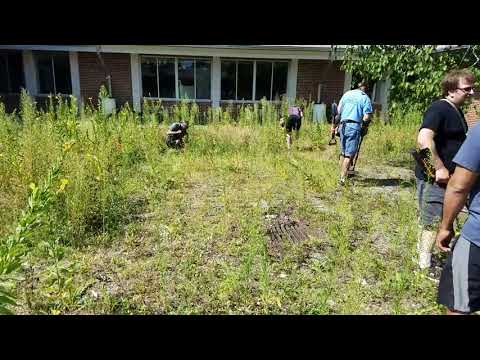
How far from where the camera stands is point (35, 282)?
3086mm

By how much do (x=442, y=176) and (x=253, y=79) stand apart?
43.3ft

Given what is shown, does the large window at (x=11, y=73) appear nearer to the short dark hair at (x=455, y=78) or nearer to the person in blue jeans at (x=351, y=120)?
the person in blue jeans at (x=351, y=120)

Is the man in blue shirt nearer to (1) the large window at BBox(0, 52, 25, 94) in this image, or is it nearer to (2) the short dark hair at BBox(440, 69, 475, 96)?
(2) the short dark hair at BBox(440, 69, 475, 96)

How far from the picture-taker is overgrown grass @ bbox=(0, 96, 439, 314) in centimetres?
292

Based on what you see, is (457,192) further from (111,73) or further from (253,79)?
(111,73)

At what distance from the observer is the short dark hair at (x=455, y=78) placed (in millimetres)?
2859

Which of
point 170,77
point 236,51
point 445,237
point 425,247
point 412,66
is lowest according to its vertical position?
point 425,247

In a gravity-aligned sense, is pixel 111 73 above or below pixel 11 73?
above

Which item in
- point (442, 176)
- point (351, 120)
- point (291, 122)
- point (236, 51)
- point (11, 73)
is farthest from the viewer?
point (11, 73)

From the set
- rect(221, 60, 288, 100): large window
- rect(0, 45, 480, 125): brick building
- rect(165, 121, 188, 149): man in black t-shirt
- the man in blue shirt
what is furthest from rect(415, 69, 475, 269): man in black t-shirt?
rect(221, 60, 288, 100): large window

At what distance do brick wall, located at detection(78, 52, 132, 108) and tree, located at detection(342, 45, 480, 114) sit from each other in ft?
35.2

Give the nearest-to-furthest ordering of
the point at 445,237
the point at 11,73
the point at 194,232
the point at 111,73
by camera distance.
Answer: the point at 445,237 → the point at 194,232 → the point at 111,73 → the point at 11,73

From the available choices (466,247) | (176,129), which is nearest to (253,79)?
(176,129)

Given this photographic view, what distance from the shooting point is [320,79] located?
50.4 feet
